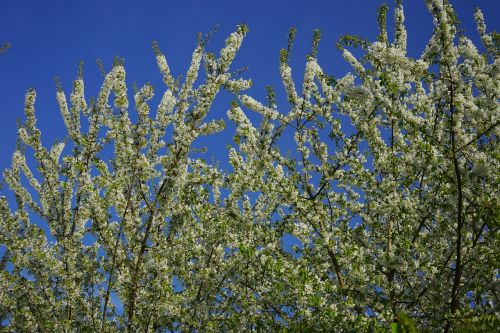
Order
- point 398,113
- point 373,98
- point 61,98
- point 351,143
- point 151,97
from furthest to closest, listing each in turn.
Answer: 1. point 61,98
2. point 151,97
3. point 351,143
4. point 373,98
5. point 398,113

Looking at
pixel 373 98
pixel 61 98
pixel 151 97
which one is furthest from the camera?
pixel 61 98

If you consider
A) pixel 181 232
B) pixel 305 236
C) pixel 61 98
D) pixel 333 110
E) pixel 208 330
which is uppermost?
pixel 61 98

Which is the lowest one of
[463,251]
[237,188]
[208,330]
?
[208,330]

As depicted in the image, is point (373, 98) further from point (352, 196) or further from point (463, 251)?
point (463, 251)

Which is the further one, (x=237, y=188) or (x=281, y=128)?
(x=237, y=188)

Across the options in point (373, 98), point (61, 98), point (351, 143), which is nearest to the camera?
point (373, 98)

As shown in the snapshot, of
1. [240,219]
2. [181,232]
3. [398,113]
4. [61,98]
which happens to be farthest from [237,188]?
[61,98]

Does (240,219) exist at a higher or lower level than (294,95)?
lower

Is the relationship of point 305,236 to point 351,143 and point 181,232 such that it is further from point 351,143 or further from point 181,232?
point 181,232

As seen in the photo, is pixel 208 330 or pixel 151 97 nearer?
pixel 208 330

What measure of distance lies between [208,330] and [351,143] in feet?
15.5

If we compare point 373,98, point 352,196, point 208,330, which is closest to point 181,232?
point 208,330

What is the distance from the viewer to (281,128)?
30.8ft

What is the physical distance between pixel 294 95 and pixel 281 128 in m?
0.84
